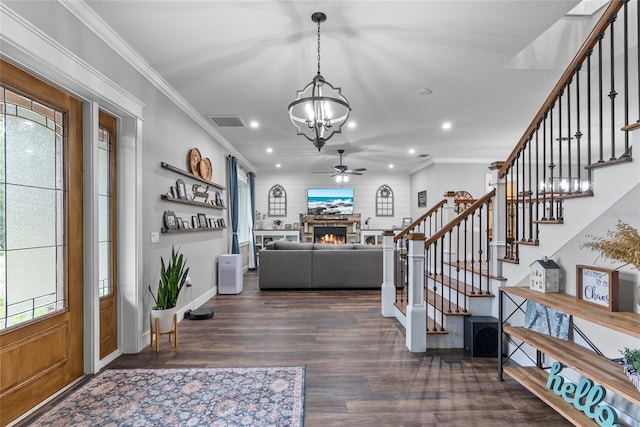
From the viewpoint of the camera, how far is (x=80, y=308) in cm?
255

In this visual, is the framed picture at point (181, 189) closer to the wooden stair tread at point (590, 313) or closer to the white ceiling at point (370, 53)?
the white ceiling at point (370, 53)

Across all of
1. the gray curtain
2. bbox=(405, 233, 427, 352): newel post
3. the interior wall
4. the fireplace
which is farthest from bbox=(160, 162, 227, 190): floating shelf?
the fireplace

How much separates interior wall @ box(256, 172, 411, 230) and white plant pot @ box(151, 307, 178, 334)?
648 centimetres

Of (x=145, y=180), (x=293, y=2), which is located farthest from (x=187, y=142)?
(x=293, y=2)

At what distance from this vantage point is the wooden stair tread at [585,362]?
1.58 meters

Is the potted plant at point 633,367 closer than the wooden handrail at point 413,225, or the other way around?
the potted plant at point 633,367

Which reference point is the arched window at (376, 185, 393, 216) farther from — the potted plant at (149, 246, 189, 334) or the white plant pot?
the white plant pot

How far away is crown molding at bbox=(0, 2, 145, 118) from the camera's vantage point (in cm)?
181

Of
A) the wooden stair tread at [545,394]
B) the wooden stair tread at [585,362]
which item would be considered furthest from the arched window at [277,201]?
the wooden stair tread at [545,394]

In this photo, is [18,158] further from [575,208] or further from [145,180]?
[575,208]

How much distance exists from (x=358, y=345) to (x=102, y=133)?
322 centimetres

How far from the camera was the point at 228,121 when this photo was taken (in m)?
4.90

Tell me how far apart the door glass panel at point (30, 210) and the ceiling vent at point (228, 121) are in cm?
248

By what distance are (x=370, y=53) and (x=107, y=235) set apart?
3004mm
